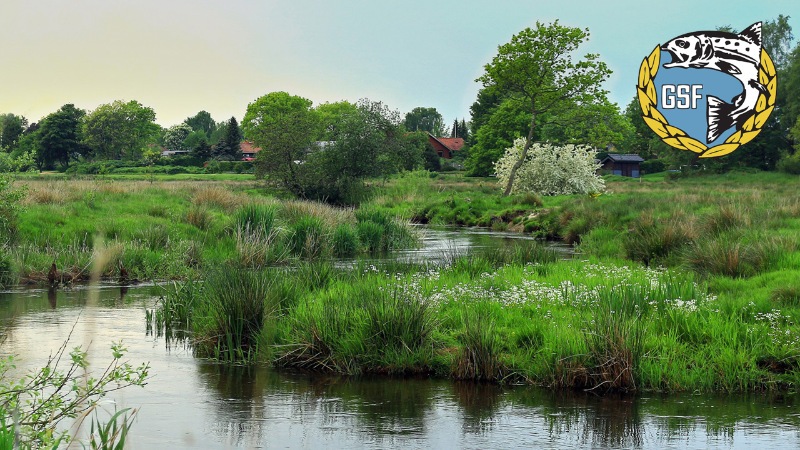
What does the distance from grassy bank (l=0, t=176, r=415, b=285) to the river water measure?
22.3 feet

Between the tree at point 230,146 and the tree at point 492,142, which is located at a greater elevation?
the tree at point 230,146

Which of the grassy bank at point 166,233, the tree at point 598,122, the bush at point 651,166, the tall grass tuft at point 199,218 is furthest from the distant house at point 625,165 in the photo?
the tall grass tuft at point 199,218

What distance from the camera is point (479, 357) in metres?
11.5

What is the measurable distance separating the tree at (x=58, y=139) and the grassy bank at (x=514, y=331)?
4061 inches

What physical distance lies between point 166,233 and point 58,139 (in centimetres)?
9312

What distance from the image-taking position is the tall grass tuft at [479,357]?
11469mm

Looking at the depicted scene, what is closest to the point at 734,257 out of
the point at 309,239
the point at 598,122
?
the point at 309,239

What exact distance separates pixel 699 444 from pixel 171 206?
79.1 ft

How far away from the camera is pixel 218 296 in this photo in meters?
13.6

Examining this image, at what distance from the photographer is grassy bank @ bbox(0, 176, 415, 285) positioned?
21.5 meters

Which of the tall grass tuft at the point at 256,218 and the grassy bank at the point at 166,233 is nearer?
the grassy bank at the point at 166,233

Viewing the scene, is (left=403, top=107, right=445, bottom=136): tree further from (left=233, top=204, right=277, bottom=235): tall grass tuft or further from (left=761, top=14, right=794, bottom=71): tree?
(left=233, top=204, right=277, bottom=235): tall grass tuft

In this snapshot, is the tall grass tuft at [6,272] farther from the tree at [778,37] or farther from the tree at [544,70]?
the tree at [778,37]

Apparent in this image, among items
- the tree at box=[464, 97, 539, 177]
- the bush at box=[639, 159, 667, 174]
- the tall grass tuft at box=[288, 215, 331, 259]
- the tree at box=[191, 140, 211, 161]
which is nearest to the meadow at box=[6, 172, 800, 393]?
the tall grass tuft at box=[288, 215, 331, 259]
